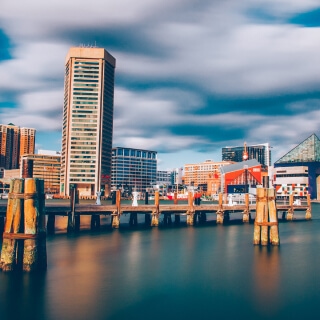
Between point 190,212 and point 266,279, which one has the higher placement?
point 190,212

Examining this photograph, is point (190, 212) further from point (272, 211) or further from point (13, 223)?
point (13, 223)

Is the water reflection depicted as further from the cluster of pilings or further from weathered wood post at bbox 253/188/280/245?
the cluster of pilings

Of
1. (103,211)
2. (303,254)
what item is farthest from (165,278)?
(103,211)

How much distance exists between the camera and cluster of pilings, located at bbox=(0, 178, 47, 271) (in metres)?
34.0

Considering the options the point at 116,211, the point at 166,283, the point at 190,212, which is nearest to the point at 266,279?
the point at 166,283

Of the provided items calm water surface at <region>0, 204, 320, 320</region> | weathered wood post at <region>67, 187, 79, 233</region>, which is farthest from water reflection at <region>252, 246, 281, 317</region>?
weathered wood post at <region>67, 187, 79, 233</region>

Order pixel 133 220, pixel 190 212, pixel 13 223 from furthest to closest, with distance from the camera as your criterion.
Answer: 1. pixel 133 220
2. pixel 190 212
3. pixel 13 223

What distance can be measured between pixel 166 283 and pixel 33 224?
1304 centimetres

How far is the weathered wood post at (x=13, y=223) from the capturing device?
3423cm

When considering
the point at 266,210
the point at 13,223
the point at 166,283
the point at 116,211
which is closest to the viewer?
the point at 13,223

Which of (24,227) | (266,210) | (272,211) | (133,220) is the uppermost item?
(266,210)

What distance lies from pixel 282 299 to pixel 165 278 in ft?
36.9

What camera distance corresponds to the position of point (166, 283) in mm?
36312

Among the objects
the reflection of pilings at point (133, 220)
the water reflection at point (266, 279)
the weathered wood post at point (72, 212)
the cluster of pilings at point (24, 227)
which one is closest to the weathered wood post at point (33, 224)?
the cluster of pilings at point (24, 227)
